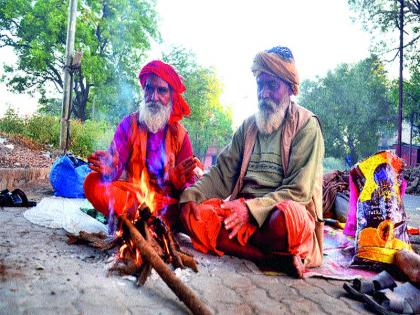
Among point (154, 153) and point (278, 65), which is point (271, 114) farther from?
point (154, 153)

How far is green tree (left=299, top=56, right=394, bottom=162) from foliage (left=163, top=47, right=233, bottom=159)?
836 cm

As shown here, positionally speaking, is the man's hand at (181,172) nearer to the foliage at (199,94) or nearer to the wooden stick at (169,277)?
the wooden stick at (169,277)

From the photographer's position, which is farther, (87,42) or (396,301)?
(87,42)

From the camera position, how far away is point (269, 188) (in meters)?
3.56

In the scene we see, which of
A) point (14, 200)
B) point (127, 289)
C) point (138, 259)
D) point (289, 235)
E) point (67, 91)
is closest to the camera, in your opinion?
point (127, 289)

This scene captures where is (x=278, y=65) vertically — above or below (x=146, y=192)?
above

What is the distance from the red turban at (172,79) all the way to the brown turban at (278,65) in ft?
3.07

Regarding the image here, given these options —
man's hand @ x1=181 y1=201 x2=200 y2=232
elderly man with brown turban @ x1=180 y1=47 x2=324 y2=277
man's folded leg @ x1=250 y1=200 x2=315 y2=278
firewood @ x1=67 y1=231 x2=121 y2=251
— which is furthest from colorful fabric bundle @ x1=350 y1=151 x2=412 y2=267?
firewood @ x1=67 y1=231 x2=121 y2=251

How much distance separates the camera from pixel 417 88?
22797mm

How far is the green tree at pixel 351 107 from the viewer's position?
103 ft

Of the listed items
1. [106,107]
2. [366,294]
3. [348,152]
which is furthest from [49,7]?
[348,152]

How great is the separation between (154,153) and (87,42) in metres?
20.5

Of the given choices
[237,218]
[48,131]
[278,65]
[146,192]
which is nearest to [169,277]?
[237,218]

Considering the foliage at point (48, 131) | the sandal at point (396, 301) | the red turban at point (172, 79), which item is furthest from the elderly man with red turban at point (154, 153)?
the foliage at point (48, 131)
